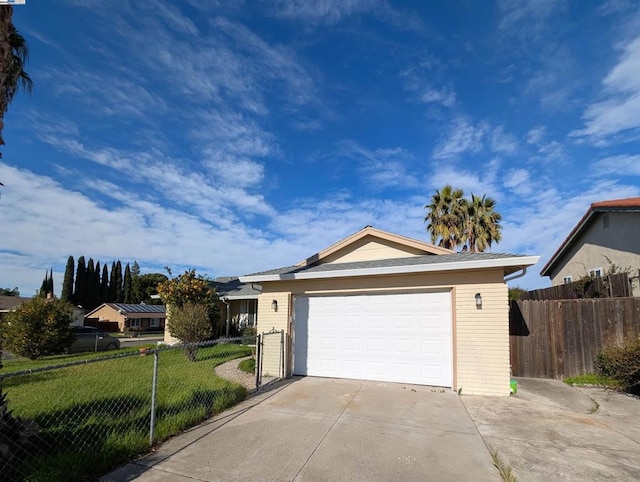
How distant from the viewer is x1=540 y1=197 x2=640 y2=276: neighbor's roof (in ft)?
34.6

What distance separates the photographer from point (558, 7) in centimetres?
734

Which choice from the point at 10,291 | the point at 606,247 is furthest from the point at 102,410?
the point at 10,291

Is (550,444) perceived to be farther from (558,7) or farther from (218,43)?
(218,43)

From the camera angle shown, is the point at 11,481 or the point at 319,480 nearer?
the point at 11,481

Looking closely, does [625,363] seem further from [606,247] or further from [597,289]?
[606,247]

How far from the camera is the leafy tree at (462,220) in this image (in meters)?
20.0

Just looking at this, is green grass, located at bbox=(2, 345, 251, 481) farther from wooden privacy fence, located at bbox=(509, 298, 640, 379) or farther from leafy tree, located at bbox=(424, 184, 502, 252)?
leafy tree, located at bbox=(424, 184, 502, 252)

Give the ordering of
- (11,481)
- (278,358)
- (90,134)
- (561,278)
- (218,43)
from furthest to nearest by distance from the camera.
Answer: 1. (561,278)
2. (90,134)
3. (278,358)
4. (218,43)
5. (11,481)

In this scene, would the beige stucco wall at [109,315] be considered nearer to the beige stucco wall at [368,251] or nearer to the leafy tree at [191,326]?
the leafy tree at [191,326]

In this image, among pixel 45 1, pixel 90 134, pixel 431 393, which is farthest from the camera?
pixel 90 134

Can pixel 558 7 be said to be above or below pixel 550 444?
above

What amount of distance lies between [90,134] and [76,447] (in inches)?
363

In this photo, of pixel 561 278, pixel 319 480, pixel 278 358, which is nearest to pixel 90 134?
pixel 278 358

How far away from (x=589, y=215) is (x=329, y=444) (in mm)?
13588
